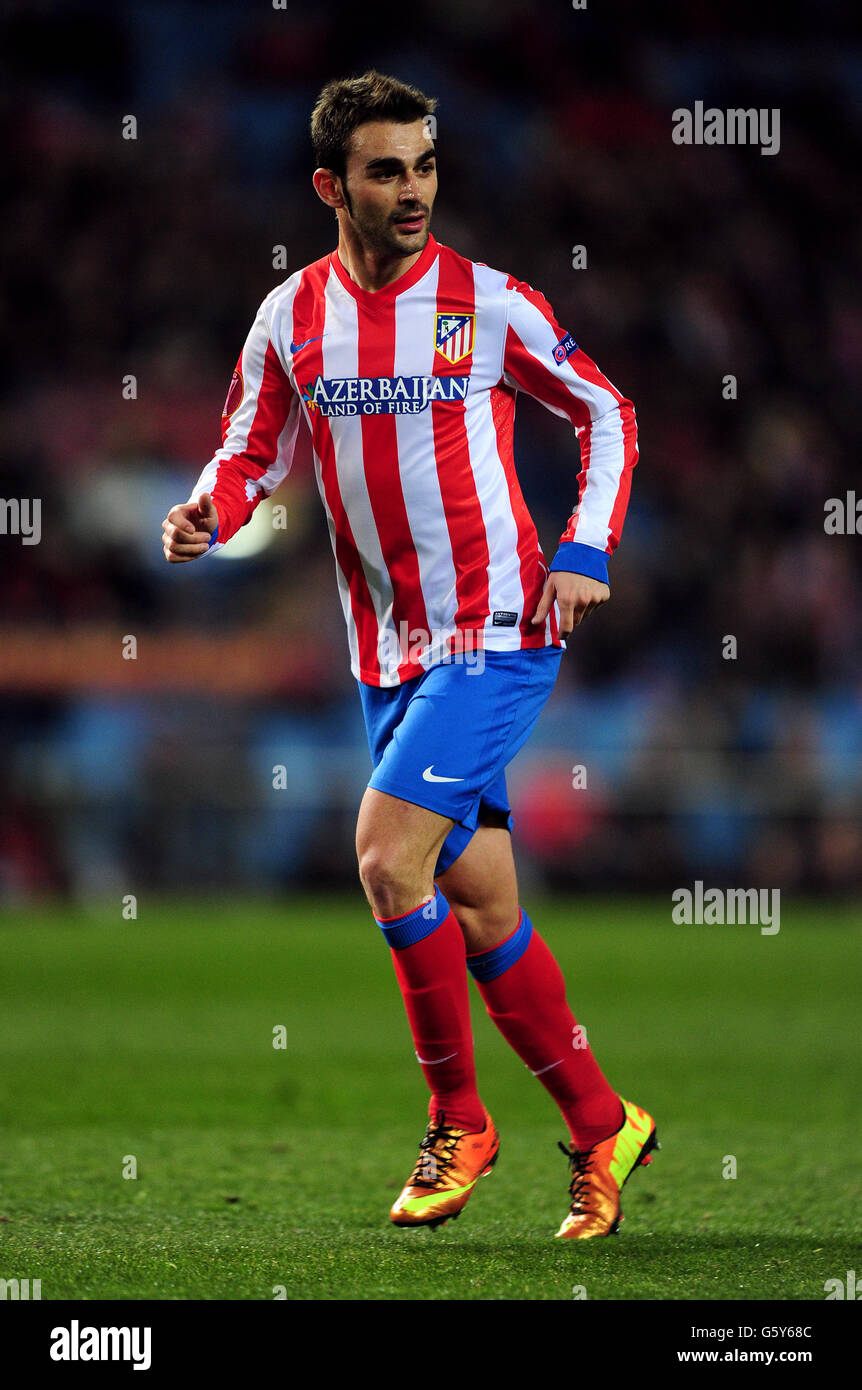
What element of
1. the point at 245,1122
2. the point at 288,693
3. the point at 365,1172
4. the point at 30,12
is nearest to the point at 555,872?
the point at 288,693

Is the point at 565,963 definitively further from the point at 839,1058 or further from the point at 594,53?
the point at 594,53

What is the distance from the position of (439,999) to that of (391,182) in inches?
63.2

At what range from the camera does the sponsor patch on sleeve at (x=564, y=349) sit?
341 cm

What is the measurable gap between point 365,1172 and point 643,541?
1102 cm

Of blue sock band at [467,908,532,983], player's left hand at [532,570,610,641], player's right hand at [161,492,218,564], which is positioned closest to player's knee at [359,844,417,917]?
blue sock band at [467,908,532,983]

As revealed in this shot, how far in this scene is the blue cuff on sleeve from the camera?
3.34 m

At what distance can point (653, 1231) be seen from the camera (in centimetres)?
342

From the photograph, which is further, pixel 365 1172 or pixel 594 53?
pixel 594 53

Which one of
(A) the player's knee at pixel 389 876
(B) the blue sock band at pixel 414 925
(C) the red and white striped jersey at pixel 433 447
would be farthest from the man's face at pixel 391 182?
(B) the blue sock band at pixel 414 925

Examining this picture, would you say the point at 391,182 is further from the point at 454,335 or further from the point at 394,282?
the point at 454,335

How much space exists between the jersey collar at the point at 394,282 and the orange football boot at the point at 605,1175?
1746 mm

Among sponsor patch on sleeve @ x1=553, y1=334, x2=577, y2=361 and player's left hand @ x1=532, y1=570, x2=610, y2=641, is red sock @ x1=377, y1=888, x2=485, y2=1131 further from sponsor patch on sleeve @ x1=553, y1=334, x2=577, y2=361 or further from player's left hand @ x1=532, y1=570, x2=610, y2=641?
sponsor patch on sleeve @ x1=553, y1=334, x2=577, y2=361

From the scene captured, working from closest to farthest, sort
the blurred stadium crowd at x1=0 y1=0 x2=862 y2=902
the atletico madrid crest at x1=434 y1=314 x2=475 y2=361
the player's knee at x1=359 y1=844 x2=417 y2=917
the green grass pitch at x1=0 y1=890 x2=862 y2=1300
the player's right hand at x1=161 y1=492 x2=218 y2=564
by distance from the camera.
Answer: the green grass pitch at x1=0 y1=890 x2=862 y2=1300 < the player's knee at x1=359 y1=844 x2=417 y2=917 < the player's right hand at x1=161 y1=492 x2=218 y2=564 < the atletico madrid crest at x1=434 y1=314 x2=475 y2=361 < the blurred stadium crowd at x1=0 y1=0 x2=862 y2=902

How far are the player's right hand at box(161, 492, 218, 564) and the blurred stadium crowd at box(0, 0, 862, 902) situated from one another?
29.1 ft
